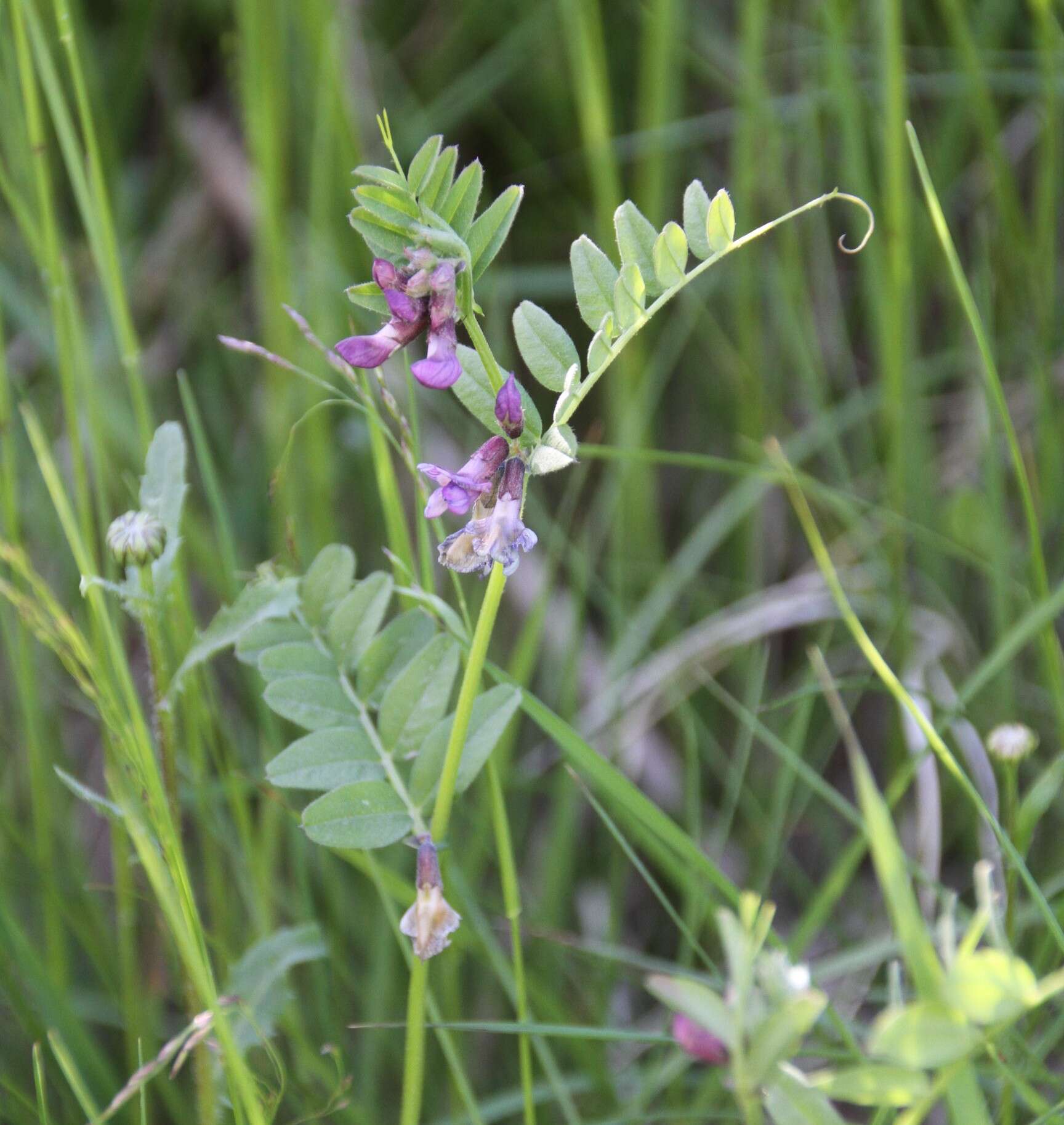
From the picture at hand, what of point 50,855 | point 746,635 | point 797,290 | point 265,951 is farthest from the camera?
point 797,290

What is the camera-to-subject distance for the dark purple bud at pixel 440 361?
1.86 feet

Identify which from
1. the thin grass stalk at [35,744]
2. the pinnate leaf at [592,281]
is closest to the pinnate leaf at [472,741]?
the pinnate leaf at [592,281]

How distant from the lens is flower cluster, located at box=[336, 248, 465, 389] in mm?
585

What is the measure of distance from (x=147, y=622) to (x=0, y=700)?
0.82 metres

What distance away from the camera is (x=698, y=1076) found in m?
1.08

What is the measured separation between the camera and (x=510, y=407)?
0.59 meters

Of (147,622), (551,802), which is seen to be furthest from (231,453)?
(147,622)

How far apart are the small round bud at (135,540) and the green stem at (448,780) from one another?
229mm

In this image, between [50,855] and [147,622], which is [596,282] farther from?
[50,855]

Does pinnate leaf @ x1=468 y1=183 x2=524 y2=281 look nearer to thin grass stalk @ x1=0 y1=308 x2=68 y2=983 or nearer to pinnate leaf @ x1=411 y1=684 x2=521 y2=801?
pinnate leaf @ x1=411 y1=684 x2=521 y2=801

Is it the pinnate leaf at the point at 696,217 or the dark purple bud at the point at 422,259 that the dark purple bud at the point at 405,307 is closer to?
the dark purple bud at the point at 422,259

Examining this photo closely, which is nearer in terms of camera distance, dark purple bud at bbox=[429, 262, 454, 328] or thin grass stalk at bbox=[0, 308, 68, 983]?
dark purple bud at bbox=[429, 262, 454, 328]

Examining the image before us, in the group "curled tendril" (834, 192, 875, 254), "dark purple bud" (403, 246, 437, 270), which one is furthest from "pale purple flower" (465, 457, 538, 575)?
"curled tendril" (834, 192, 875, 254)

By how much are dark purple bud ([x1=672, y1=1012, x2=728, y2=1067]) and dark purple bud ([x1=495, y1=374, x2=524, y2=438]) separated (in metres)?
0.28
